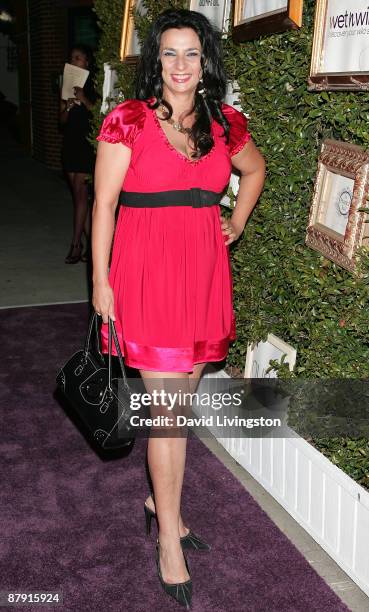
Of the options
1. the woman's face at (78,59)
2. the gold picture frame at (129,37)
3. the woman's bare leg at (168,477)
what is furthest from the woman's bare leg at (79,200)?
the woman's bare leg at (168,477)

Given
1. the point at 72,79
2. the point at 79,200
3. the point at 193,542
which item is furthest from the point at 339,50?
the point at 79,200

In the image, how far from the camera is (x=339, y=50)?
8.43 feet

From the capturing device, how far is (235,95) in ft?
12.0

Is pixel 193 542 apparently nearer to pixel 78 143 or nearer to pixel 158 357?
pixel 158 357

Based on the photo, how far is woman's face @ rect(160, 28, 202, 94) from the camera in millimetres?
2516

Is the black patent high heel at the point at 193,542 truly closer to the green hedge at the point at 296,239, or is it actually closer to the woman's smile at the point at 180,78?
the green hedge at the point at 296,239

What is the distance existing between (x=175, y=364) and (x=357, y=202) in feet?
2.70

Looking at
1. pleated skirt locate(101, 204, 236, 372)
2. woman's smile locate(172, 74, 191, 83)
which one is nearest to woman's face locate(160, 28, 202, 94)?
woman's smile locate(172, 74, 191, 83)

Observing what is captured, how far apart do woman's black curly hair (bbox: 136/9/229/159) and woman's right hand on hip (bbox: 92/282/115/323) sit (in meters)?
0.54

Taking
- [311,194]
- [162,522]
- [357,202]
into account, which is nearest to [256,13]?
[311,194]

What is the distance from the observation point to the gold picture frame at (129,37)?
190 inches

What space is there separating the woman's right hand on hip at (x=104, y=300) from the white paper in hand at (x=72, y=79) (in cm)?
434

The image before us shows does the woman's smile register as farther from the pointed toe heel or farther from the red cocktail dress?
the pointed toe heel

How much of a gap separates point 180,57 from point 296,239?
928 millimetres
